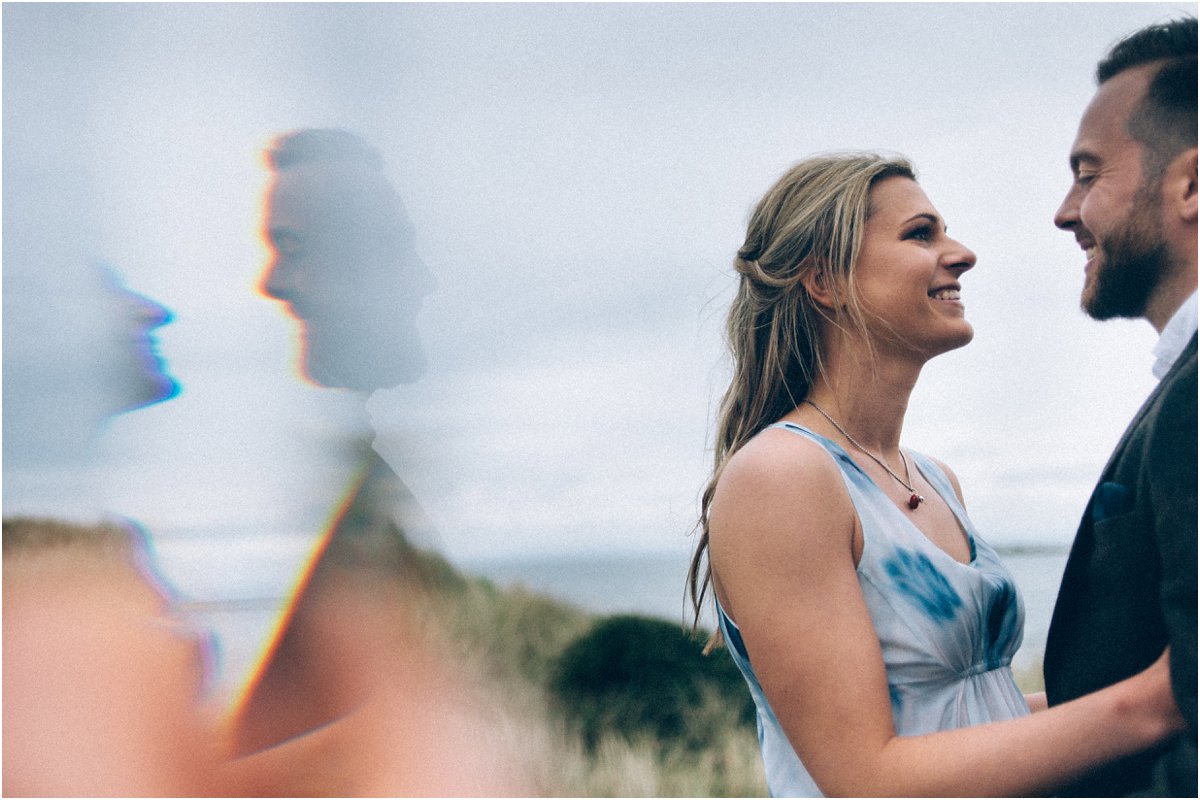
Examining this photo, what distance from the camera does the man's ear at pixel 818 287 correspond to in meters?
2.28

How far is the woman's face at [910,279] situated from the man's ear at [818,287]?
8 centimetres

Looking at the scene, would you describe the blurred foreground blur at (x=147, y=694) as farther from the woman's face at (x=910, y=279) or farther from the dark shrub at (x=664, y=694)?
the woman's face at (x=910, y=279)

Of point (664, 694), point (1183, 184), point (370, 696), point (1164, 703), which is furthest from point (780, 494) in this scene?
point (664, 694)

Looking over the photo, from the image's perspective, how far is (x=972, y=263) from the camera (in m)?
2.23

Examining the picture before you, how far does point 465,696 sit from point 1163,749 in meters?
3.96

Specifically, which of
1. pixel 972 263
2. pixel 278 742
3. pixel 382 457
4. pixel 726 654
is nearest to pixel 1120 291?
pixel 972 263

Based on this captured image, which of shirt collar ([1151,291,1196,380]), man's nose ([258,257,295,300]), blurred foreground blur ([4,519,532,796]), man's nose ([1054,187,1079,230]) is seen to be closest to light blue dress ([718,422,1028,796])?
shirt collar ([1151,291,1196,380])

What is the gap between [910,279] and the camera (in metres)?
2.19

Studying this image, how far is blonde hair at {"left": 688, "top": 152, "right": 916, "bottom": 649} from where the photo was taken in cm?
226

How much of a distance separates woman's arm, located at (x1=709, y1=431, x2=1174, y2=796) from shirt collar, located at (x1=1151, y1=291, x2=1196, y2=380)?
0.61 m

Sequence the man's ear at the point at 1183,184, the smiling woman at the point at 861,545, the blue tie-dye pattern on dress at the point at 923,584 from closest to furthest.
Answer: the smiling woman at the point at 861,545
the man's ear at the point at 1183,184
the blue tie-dye pattern on dress at the point at 923,584

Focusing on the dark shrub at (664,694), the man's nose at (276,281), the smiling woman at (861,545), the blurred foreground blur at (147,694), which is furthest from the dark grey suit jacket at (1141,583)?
the dark shrub at (664,694)

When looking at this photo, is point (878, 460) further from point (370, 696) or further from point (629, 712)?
point (629, 712)

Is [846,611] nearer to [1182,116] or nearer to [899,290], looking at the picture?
[899,290]
